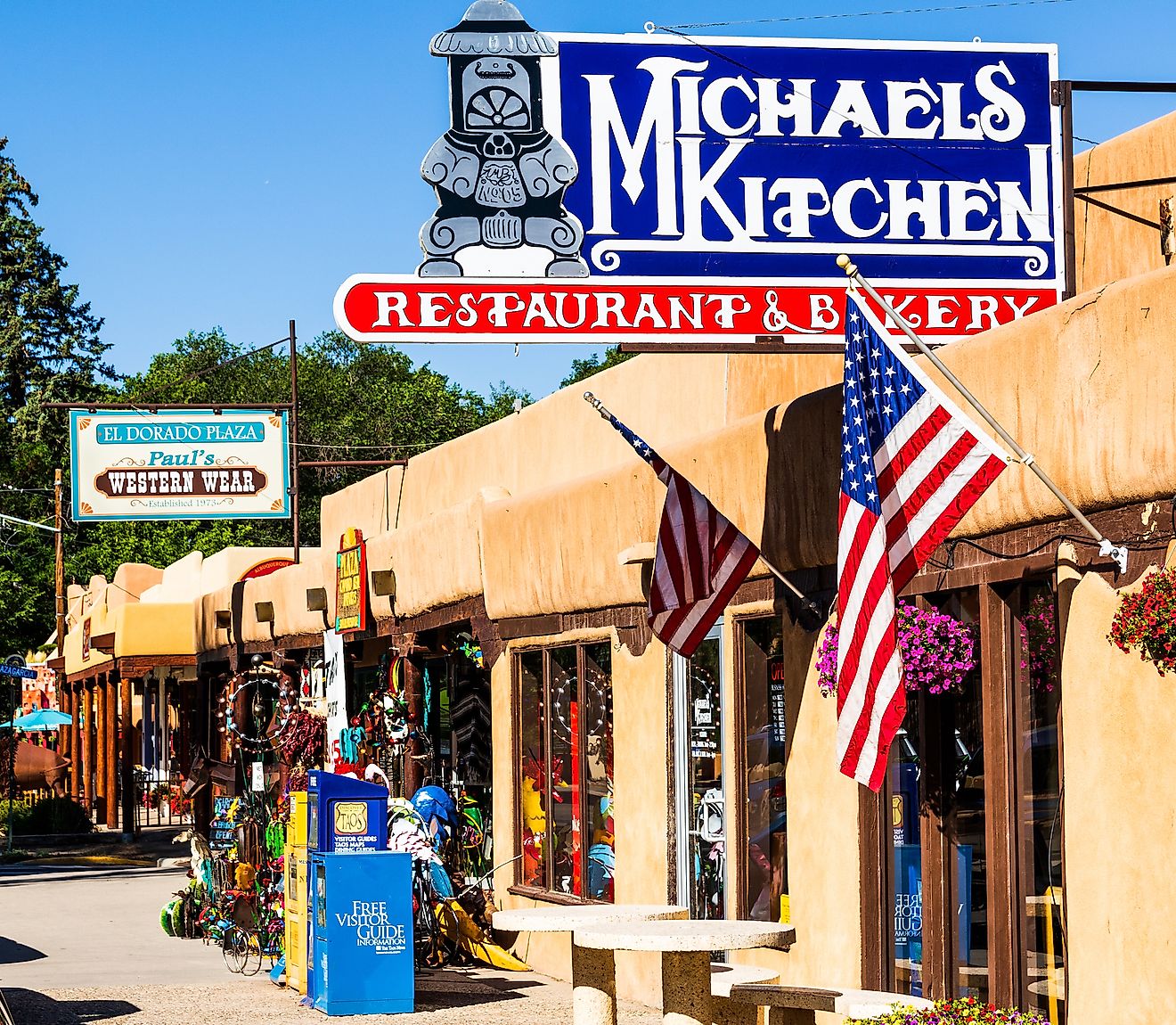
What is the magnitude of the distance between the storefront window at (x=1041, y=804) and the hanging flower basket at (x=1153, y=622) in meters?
0.98

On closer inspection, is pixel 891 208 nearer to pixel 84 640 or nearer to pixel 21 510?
pixel 84 640

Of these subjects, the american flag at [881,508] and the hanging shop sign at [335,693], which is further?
the hanging shop sign at [335,693]

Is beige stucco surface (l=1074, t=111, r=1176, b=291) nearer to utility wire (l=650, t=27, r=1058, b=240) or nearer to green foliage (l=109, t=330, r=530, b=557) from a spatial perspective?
utility wire (l=650, t=27, r=1058, b=240)

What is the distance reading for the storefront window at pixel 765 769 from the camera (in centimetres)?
1164

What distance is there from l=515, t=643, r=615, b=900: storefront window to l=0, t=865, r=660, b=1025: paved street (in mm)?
931

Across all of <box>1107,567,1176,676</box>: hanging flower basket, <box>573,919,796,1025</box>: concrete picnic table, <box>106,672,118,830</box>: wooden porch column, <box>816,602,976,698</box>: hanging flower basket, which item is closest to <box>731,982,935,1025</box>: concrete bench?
<box>573,919,796,1025</box>: concrete picnic table

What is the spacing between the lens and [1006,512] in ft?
28.9

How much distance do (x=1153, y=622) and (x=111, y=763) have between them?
35.8 metres

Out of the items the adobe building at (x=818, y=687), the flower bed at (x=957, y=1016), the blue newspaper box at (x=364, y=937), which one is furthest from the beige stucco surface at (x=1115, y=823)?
the blue newspaper box at (x=364, y=937)

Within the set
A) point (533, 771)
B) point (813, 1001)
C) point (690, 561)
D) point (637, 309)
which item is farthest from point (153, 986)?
point (813, 1001)

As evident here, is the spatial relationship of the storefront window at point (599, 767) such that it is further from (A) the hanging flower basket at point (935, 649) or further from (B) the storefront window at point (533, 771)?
(A) the hanging flower basket at point (935, 649)

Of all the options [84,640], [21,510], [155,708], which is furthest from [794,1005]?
[21,510]

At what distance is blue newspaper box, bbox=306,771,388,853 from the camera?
13.5 metres

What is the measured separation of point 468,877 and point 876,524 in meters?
10.2
